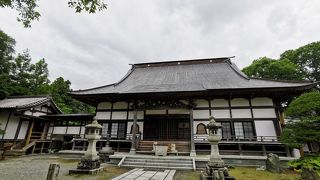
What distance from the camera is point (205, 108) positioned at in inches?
518

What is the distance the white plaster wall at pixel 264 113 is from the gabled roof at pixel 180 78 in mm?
2057

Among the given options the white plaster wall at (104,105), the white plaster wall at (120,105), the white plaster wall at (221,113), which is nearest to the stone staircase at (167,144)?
the white plaster wall at (221,113)

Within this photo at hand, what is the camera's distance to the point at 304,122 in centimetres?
820

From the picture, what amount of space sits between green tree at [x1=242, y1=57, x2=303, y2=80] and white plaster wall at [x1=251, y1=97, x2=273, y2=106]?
16303mm

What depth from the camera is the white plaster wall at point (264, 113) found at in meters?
12.1

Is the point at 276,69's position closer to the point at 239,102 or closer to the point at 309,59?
the point at 309,59

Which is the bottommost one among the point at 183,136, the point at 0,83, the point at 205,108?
the point at 183,136

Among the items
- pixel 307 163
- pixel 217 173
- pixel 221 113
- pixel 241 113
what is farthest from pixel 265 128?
pixel 217 173

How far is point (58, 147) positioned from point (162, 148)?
534 inches

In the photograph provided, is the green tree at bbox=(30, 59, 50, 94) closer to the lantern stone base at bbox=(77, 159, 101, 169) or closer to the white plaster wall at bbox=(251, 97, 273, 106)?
the lantern stone base at bbox=(77, 159, 101, 169)

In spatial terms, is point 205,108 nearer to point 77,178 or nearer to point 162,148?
point 162,148

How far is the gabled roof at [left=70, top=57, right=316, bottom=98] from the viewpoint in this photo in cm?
1331

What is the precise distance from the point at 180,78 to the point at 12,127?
17.0 m

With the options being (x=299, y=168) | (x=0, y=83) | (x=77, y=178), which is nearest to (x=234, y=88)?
(x=299, y=168)
